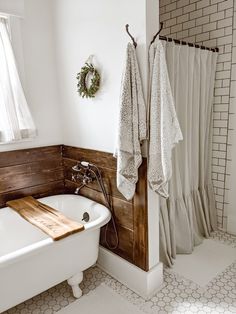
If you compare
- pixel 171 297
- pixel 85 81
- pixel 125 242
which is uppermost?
pixel 85 81

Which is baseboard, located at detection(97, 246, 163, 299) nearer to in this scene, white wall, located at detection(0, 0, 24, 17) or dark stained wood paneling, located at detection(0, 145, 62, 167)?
dark stained wood paneling, located at detection(0, 145, 62, 167)

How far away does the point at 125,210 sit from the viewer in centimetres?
199

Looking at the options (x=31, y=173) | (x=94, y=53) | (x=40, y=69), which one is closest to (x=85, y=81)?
(x=94, y=53)

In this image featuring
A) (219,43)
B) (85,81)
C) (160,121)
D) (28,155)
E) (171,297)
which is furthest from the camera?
(219,43)

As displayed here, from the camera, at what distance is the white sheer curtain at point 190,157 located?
7.18 ft

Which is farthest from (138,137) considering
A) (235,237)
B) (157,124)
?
(235,237)

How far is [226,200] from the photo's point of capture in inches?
107

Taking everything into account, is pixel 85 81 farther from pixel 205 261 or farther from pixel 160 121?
pixel 205 261

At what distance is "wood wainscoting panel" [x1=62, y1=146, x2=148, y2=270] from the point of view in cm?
185

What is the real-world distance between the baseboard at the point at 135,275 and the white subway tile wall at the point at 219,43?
118 cm

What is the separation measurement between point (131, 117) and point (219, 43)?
1502 mm

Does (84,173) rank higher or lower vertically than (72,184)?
higher

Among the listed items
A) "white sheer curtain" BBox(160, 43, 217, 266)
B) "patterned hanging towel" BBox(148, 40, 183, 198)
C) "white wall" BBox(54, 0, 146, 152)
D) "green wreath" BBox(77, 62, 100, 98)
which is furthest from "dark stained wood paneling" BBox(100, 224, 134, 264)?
"green wreath" BBox(77, 62, 100, 98)

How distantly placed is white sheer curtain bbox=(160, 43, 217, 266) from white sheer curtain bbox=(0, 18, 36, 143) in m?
1.31
